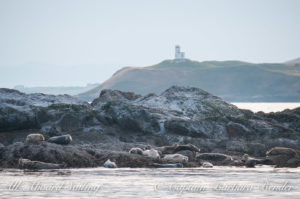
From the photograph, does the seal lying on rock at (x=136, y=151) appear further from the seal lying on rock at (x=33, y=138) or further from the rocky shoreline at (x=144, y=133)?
the seal lying on rock at (x=33, y=138)

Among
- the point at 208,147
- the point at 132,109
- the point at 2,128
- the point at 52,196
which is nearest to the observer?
the point at 52,196

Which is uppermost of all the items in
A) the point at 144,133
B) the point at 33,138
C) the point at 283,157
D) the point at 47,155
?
the point at 33,138

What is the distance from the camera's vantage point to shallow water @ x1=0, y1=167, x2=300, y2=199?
20.1 metres

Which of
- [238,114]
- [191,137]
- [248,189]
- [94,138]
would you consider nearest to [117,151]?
[94,138]

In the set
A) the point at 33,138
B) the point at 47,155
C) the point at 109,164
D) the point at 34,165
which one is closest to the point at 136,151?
the point at 109,164

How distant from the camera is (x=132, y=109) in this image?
1480 inches

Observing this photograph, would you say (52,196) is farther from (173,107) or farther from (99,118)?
(173,107)

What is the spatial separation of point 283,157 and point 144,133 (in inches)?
385

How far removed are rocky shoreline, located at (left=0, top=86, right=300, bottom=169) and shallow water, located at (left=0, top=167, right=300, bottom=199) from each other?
6.34ft

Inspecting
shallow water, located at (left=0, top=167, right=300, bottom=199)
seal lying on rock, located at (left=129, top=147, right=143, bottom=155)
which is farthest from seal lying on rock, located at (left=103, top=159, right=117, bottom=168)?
seal lying on rock, located at (left=129, top=147, right=143, bottom=155)

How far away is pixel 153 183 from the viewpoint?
2253cm

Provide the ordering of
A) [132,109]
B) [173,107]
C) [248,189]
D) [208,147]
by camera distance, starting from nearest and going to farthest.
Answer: [248,189]
[208,147]
[132,109]
[173,107]

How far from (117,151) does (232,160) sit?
552cm

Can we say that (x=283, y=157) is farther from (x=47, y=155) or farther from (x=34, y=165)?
(x=34, y=165)
